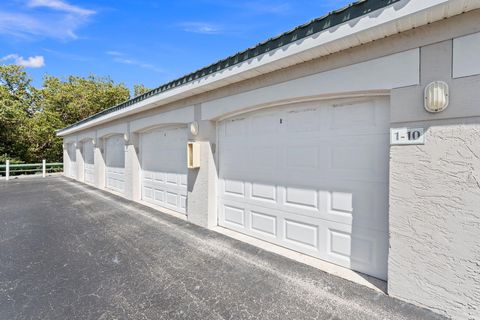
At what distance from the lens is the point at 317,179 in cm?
362

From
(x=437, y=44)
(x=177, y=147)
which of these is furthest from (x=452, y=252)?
(x=177, y=147)

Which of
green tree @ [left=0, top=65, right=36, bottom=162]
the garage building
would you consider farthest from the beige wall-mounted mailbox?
green tree @ [left=0, top=65, right=36, bottom=162]

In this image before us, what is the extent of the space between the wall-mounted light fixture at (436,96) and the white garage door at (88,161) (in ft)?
45.0

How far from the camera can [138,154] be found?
802 centimetres

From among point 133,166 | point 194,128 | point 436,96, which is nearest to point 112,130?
point 133,166

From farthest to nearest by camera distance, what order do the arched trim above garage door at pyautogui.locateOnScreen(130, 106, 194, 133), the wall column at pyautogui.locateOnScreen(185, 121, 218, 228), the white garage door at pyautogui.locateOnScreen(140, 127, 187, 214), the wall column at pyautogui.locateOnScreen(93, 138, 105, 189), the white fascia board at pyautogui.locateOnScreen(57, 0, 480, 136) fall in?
the wall column at pyautogui.locateOnScreen(93, 138, 105, 189)
the white garage door at pyautogui.locateOnScreen(140, 127, 187, 214)
the arched trim above garage door at pyautogui.locateOnScreen(130, 106, 194, 133)
the wall column at pyautogui.locateOnScreen(185, 121, 218, 228)
the white fascia board at pyautogui.locateOnScreen(57, 0, 480, 136)

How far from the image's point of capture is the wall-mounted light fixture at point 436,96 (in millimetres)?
2361

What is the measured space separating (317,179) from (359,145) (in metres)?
0.78

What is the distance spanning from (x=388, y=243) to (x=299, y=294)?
126 centimetres

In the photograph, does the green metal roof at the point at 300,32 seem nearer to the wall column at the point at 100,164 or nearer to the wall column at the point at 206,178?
the wall column at the point at 206,178

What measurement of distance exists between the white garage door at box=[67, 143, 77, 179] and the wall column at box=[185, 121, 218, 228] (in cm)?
1323

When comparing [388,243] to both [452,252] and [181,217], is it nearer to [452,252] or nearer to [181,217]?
[452,252]

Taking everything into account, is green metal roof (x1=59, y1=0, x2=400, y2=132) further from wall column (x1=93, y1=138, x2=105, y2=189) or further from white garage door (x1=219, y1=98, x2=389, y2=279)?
wall column (x1=93, y1=138, x2=105, y2=189)

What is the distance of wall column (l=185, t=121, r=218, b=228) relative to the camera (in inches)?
201
